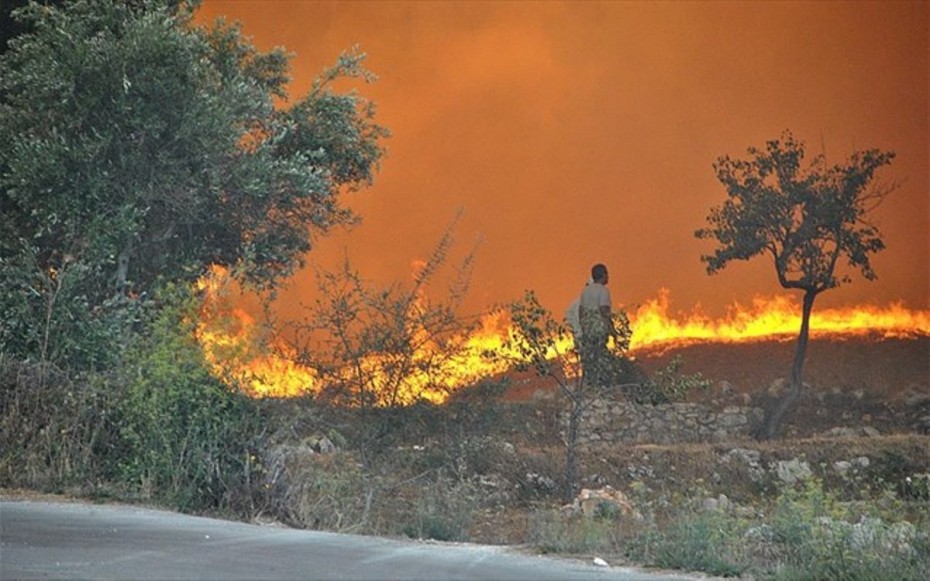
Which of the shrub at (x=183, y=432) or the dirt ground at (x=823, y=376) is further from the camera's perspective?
the dirt ground at (x=823, y=376)

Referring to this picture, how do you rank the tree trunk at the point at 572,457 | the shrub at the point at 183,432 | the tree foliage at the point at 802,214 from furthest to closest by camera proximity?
the tree foliage at the point at 802,214, the tree trunk at the point at 572,457, the shrub at the point at 183,432

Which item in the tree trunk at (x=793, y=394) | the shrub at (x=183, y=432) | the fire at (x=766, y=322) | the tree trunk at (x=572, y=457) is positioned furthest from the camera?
the fire at (x=766, y=322)

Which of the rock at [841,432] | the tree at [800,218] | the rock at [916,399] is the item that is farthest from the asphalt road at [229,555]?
the rock at [916,399]

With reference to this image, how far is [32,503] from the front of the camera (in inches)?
543

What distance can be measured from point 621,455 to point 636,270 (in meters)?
10.6

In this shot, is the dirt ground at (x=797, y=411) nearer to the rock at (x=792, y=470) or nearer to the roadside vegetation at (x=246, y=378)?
the roadside vegetation at (x=246, y=378)

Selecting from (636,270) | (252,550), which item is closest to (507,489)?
(252,550)

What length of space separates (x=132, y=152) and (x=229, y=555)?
11.0 m

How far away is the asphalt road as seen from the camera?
9.71 meters

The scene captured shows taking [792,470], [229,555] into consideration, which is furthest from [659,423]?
[229,555]

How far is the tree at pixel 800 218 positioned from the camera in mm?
27281

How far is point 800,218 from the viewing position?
2747cm

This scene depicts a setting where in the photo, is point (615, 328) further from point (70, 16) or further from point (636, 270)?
point (636, 270)

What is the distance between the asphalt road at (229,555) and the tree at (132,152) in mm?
6596
